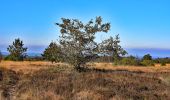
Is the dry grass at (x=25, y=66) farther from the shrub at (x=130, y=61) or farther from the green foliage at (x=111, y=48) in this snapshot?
the shrub at (x=130, y=61)

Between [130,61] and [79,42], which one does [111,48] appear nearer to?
[79,42]

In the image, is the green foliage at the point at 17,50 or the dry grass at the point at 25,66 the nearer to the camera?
the dry grass at the point at 25,66

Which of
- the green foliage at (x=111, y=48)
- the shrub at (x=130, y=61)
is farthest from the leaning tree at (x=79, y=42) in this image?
the shrub at (x=130, y=61)

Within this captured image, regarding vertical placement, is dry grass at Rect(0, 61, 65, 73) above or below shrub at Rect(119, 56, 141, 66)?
below

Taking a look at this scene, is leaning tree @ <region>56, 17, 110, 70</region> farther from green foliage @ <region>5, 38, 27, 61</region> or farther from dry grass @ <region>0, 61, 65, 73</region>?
green foliage @ <region>5, 38, 27, 61</region>

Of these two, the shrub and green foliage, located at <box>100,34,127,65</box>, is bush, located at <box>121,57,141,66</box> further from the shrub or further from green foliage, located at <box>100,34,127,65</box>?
green foliage, located at <box>100,34,127,65</box>

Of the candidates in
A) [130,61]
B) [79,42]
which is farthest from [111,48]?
[130,61]

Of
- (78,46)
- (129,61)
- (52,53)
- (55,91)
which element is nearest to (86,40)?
(78,46)

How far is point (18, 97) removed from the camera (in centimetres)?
1634

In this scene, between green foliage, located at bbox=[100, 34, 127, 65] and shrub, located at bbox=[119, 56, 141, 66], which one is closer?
green foliage, located at bbox=[100, 34, 127, 65]

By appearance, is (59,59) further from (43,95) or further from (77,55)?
(43,95)

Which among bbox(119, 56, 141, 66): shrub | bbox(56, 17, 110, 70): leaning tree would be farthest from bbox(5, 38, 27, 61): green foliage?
bbox(56, 17, 110, 70): leaning tree

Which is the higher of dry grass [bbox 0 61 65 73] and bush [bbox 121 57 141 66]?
bush [bbox 121 57 141 66]

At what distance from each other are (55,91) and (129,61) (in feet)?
186
